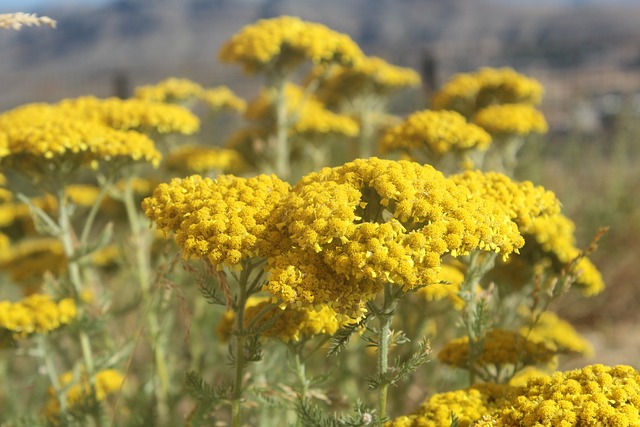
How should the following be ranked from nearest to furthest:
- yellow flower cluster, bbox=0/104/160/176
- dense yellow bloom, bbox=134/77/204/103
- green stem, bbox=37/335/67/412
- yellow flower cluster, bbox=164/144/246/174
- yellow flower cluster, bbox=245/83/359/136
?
yellow flower cluster, bbox=0/104/160/176, green stem, bbox=37/335/67/412, yellow flower cluster, bbox=164/144/246/174, yellow flower cluster, bbox=245/83/359/136, dense yellow bloom, bbox=134/77/204/103

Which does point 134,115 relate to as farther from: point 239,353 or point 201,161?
point 239,353

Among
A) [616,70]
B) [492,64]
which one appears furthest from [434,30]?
[492,64]

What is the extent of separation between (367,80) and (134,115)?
2.88 m

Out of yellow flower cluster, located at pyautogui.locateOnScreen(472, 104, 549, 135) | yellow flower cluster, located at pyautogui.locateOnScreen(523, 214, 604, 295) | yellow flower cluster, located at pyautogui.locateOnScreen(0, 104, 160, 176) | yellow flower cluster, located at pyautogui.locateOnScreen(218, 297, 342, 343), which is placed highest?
yellow flower cluster, located at pyautogui.locateOnScreen(472, 104, 549, 135)

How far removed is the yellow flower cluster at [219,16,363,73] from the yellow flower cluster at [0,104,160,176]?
140 cm

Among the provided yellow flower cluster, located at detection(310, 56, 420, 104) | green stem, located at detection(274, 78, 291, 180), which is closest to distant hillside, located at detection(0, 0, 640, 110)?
yellow flower cluster, located at detection(310, 56, 420, 104)

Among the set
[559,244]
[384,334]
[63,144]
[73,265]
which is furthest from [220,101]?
[384,334]

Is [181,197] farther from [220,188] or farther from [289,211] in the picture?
[289,211]

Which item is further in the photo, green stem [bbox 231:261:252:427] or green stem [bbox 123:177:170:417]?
green stem [bbox 123:177:170:417]

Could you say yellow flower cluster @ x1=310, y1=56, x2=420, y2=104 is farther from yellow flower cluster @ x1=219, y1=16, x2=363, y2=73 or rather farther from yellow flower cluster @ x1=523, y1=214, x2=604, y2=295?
yellow flower cluster @ x1=523, y1=214, x2=604, y2=295

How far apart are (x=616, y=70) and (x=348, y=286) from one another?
58653mm

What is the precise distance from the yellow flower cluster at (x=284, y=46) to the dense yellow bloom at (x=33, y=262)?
7.00 feet

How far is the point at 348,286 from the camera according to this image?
216 cm

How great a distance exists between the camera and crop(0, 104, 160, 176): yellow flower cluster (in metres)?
3.40
